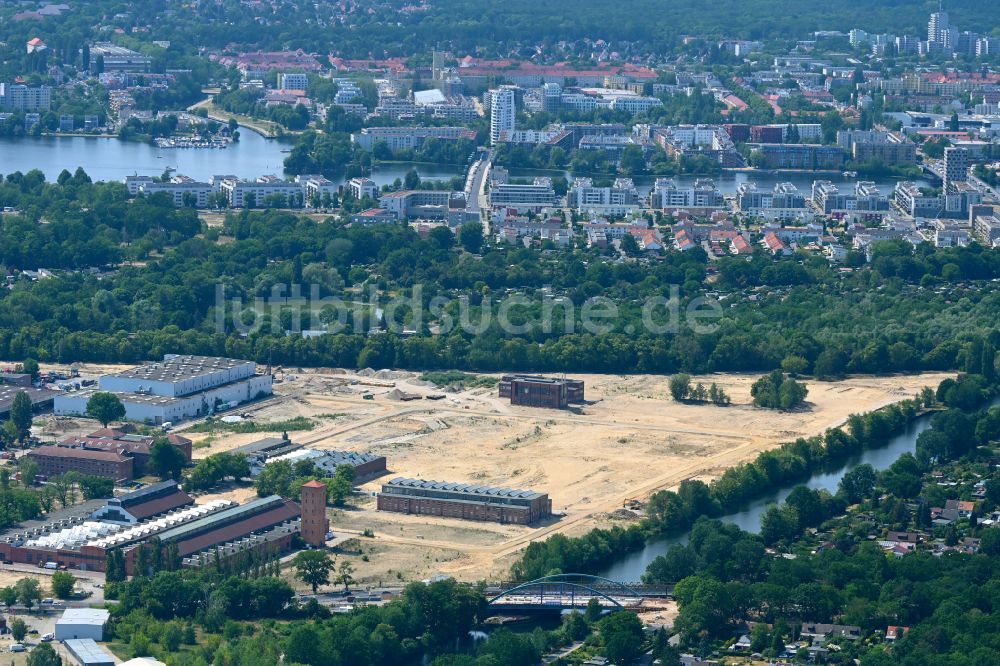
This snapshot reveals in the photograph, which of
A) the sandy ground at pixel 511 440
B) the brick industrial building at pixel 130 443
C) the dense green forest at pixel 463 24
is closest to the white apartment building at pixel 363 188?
the sandy ground at pixel 511 440

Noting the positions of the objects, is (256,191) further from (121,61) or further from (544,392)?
(121,61)

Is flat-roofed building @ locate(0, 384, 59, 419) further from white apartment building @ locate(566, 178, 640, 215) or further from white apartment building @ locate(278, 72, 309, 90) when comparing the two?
white apartment building @ locate(278, 72, 309, 90)

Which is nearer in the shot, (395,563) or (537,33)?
(395,563)

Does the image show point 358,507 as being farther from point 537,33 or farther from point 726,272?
point 537,33

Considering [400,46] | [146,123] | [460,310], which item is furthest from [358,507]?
[400,46]

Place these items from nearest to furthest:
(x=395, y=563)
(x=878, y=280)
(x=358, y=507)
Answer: (x=395, y=563), (x=358, y=507), (x=878, y=280)
